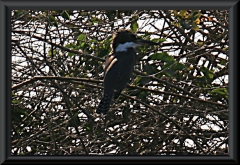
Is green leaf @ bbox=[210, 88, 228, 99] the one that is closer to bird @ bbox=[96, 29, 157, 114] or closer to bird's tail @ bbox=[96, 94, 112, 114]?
bird @ bbox=[96, 29, 157, 114]

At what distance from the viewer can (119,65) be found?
4.30 m

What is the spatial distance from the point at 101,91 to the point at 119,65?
1.40 feet

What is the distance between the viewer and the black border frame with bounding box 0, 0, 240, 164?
2650 mm

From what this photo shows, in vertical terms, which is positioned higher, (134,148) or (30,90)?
(30,90)

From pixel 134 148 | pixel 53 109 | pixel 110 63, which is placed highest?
pixel 110 63

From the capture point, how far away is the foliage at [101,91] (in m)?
3.67

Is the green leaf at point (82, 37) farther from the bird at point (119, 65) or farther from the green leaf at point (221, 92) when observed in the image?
the green leaf at point (221, 92)

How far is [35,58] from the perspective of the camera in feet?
12.7

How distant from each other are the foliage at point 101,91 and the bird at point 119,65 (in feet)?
0.20
